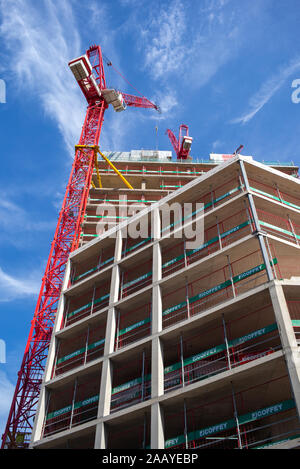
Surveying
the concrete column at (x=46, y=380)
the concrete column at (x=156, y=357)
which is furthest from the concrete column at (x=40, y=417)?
the concrete column at (x=156, y=357)

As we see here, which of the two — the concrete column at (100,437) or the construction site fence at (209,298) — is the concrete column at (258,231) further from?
the concrete column at (100,437)

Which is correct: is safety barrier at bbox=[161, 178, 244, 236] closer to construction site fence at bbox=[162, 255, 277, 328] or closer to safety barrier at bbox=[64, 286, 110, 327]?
construction site fence at bbox=[162, 255, 277, 328]

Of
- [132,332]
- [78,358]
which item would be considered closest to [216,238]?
[132,332]

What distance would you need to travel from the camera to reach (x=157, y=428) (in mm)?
20125

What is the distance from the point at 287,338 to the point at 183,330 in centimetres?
682

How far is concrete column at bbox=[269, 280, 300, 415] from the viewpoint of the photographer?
16891 mm

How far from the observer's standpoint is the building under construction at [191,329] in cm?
2031

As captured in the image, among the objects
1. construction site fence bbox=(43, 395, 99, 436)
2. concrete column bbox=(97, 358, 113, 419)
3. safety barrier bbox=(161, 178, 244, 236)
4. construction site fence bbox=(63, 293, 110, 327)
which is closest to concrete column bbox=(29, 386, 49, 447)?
construction site fence bbox=(43, 395, 99, 436)

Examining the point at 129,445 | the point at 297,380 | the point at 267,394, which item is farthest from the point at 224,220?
the point at 129,445

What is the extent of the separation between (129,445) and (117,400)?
11.8 feet

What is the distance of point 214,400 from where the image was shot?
72.0 ft

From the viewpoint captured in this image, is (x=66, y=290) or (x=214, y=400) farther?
(x=66, y=290)
